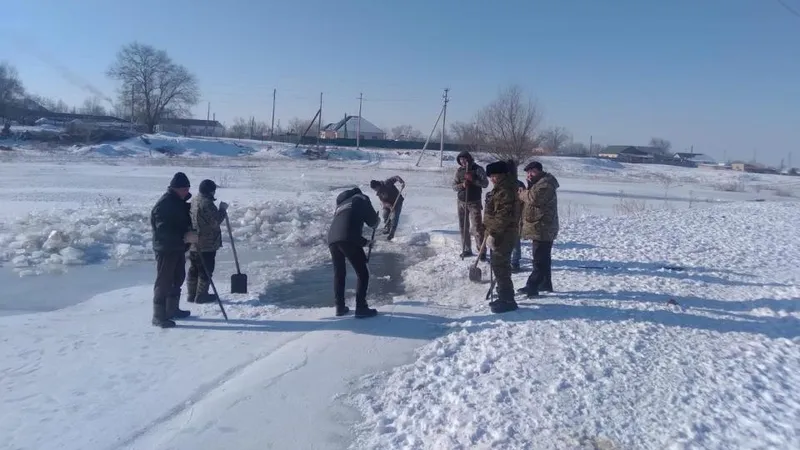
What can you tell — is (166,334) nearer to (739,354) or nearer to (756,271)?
(739,354)

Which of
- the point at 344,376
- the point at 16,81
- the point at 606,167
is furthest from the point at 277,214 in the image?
the point at 16,81

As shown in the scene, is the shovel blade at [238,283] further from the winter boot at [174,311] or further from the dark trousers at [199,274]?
the winter boot at [174,311]

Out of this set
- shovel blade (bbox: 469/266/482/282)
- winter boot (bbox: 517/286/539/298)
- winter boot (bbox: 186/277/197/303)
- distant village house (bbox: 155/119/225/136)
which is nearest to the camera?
winter boot (bbox: 517/286/539/298)

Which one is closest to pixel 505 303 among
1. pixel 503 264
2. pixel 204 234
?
pixel 503 264

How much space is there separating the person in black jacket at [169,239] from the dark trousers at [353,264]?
1640 millimetres

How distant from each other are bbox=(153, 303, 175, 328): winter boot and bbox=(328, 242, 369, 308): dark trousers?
6.27 ft

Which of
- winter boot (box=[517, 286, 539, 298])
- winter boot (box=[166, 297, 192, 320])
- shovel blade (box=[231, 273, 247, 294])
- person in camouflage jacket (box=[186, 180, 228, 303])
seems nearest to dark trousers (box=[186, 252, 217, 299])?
person in camouflage jacket (box=[186, 180, 228, 303])

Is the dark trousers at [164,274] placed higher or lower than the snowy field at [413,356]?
higher

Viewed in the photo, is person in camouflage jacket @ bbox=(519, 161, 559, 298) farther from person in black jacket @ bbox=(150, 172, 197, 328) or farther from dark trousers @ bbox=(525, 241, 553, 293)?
person in black jacket @ bbox=(150, 172, 197, 328)

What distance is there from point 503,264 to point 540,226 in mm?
909

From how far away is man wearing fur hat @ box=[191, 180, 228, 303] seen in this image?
7441mm

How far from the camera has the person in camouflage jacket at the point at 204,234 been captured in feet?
24.4

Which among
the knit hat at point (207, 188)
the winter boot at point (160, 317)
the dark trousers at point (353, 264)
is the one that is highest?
the knit hat at point (207, 188)

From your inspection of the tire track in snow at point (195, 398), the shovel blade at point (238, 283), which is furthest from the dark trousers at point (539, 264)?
the shovel blade at point (238, 283)
